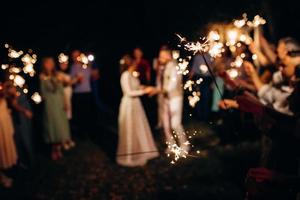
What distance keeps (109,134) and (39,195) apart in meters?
3.93

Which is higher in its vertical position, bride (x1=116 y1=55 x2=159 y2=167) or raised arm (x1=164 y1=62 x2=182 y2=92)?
raised arm (x1=164 y1=62 x2=182 y2=92)

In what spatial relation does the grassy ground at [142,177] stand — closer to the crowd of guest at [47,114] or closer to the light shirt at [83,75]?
the crowd of guest at [47,114]

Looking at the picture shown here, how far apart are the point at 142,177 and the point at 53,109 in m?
2.85

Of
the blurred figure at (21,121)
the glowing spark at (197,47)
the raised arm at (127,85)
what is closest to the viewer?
the glowing spark at (197,47)

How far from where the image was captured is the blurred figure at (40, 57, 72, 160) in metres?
8.55

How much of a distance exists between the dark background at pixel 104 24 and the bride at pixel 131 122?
16.9ft

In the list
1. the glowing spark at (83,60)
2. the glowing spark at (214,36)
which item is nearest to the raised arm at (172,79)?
the glowing spark at (83,60)

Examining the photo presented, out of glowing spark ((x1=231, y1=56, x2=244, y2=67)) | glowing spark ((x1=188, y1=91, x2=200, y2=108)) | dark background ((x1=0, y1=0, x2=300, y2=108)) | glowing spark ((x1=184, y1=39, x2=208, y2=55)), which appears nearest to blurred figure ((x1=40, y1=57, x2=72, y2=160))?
glowing spark ((x1=188, y1=91, x2=200, y2=108))

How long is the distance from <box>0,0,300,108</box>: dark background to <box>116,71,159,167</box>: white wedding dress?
523cm

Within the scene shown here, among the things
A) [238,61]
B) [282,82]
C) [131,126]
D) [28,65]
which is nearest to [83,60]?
[28,65]

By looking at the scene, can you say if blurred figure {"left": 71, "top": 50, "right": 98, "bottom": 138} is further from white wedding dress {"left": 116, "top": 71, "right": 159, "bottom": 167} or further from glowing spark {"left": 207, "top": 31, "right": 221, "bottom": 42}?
glowing spark {"left": 207, "top": 31, "right": 221, "bottom": 42}

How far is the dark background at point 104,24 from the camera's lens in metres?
13.4

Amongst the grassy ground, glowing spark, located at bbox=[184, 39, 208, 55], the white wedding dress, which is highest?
glowing spark, located at bbox=[184, 39, 208, 55]

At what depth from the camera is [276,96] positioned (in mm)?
6031
